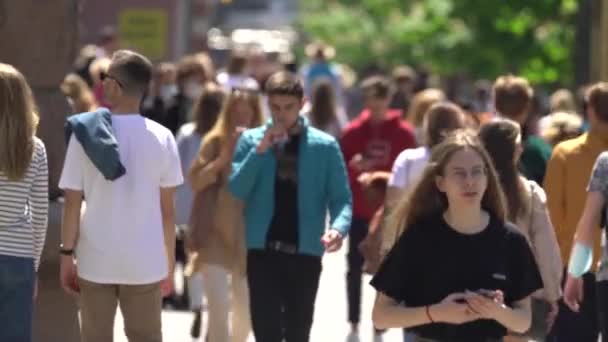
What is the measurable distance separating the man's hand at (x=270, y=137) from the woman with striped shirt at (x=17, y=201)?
1984 mm

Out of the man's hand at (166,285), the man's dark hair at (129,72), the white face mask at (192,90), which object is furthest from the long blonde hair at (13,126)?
the white face mask at (192,90)

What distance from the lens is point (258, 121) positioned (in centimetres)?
1223

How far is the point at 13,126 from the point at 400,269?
6.75ft

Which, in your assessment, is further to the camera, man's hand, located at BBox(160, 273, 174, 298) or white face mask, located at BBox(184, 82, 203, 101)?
white face mask, located at BBox(184, 82, 203, 101)

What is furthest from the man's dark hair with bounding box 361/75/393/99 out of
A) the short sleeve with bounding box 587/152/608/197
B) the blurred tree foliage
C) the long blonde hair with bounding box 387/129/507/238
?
the blurred tree foliage

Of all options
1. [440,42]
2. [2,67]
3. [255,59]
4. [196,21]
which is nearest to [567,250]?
[2,67]

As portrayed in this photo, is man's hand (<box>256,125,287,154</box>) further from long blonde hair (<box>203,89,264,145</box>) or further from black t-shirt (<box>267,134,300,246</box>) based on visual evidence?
long blonde hair (<box>203,89,264,145</box>)

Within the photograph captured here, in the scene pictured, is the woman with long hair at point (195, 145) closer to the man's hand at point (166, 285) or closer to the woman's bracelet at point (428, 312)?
the man's hand at point (166, 285)

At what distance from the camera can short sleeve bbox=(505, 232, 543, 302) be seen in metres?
7.31

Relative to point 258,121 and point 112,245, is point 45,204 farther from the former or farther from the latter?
point 258,121

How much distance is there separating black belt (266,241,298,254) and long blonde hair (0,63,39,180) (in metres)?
2.20

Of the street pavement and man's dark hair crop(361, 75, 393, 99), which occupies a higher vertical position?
man's dark hair crop(361, 75, 393, 99)

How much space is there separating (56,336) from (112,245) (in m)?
2.06

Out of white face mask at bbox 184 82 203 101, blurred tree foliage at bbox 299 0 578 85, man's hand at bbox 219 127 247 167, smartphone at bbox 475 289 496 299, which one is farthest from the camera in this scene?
blurred tree foliage at bbox 299 0 578 85
